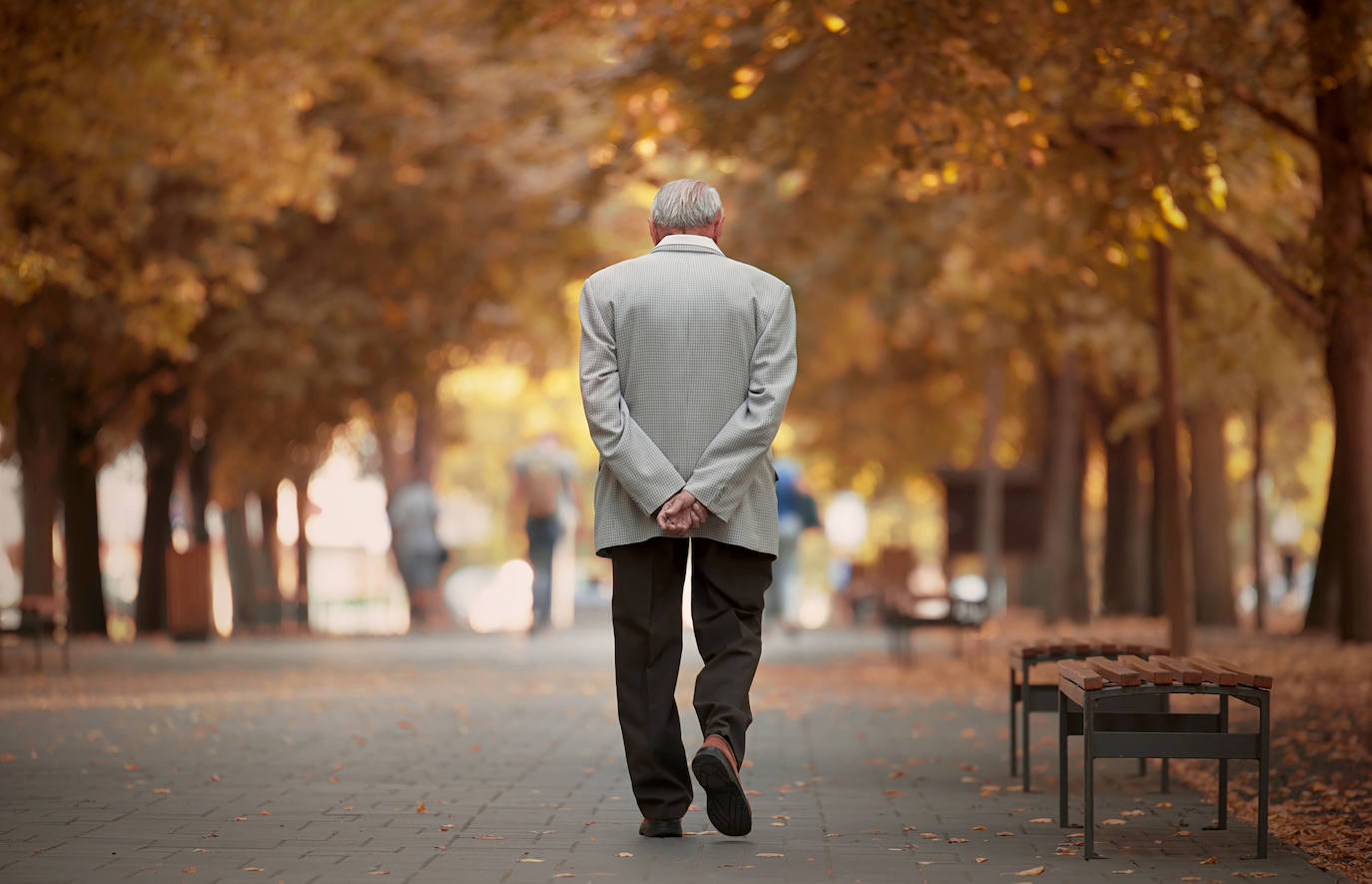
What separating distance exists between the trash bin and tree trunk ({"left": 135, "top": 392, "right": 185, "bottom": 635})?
3.53 meters

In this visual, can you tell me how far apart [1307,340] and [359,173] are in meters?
11.5

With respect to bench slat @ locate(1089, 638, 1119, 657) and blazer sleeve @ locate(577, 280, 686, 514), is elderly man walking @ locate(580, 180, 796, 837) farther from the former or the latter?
bench slat @ locate(1089, 638, 1119, 657)

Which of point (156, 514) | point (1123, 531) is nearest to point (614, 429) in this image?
point (156, 514)

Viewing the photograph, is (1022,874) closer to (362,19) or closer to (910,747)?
(910,747)

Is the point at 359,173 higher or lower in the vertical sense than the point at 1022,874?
higher

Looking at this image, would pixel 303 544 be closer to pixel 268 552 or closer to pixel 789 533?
pixel 268 552

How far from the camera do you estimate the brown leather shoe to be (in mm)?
6102

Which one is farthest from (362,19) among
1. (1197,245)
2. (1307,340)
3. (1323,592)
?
(1323,592)

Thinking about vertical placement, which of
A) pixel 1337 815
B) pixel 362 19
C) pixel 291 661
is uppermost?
pixel 362 19

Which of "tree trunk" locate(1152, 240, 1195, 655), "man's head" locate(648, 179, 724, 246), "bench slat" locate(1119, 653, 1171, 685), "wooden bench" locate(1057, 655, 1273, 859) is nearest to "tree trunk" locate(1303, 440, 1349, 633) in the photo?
"tree trunk" locate(1152, 240, 1195, 655)

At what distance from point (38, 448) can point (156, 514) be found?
2.22 metres

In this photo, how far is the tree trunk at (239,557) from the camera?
2867cm

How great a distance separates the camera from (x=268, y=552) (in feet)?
107

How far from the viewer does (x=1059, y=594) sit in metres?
22.4
